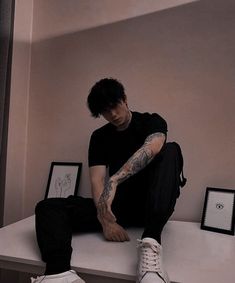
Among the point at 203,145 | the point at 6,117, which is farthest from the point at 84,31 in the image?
the point at 203,145

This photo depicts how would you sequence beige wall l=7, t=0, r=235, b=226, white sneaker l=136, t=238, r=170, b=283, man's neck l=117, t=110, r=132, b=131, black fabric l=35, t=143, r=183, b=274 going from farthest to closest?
1. beige wall l=7, t=0, r=235, b=226
2. man's neck l=117, t=110, r=132, b=131
3. black fabric l=35, t=143, r=183, b=274
4. white sneaker l=136, t=238, r=170, b=283

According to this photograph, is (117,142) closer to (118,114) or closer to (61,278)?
(118,114)

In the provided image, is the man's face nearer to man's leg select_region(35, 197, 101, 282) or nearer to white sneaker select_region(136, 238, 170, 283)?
man's leg select_region(35, 197, 101, 282)

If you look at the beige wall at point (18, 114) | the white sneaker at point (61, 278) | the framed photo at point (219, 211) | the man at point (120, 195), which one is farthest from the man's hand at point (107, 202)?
the beige wall at point (18, 114)

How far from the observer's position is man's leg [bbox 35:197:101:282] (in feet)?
2.75

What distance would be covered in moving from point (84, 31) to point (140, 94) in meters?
0.48

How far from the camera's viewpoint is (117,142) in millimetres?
1274

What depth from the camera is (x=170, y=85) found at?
1.45 meters

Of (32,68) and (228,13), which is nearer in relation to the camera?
(228,13)

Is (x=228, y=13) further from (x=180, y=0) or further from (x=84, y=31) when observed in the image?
(x=84, y=31)

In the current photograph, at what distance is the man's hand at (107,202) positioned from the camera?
98 cm

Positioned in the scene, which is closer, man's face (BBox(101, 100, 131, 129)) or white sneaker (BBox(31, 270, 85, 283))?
white sneaker (BBox(31, 270, 85, 283))

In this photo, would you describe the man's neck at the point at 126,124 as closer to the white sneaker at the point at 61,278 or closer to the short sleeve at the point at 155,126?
the short sleeve at the point at 155,126

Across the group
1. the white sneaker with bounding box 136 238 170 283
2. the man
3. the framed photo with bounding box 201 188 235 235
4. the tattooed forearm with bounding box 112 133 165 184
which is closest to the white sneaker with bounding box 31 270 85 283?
the man
